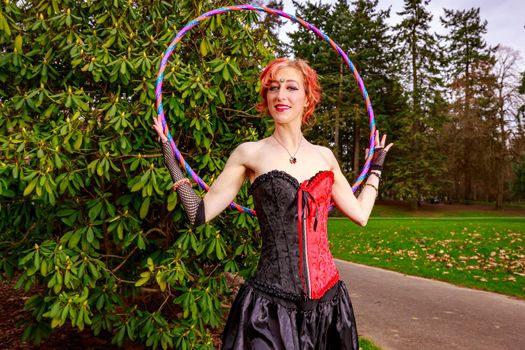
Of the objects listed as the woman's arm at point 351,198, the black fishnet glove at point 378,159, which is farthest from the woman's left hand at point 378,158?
the woman's arm at point 351,198

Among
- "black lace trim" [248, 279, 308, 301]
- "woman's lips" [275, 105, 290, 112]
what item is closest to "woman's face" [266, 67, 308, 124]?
"woman's lips" [275, 105, 290, 112]

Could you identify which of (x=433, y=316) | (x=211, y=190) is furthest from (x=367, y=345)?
(x=211, y=190)

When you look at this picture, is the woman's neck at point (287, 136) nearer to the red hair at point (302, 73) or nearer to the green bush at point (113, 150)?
the red hair at point (302, 73)

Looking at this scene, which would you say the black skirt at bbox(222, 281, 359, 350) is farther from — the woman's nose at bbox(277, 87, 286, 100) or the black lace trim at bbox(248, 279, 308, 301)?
the woman's nose at bbox(277, 87, 286, 100)

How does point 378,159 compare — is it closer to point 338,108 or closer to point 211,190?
point 211,190

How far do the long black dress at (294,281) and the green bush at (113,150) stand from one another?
3.73 feet

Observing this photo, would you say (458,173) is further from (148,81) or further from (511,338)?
(148,81)

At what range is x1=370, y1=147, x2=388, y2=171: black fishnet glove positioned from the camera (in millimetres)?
3014

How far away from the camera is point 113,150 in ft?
10.9

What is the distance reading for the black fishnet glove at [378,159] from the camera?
9.89 ft

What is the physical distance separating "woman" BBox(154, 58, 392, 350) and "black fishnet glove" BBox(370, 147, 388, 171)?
1.72 ft

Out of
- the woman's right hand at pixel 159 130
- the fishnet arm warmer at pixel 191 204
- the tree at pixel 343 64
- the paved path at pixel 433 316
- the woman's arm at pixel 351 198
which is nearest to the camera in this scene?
the fishnet arm warmer at pixel 191 204

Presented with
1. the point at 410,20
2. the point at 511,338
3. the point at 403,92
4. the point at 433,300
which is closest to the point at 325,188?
the point at 511,338

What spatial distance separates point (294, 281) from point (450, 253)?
9.08m
